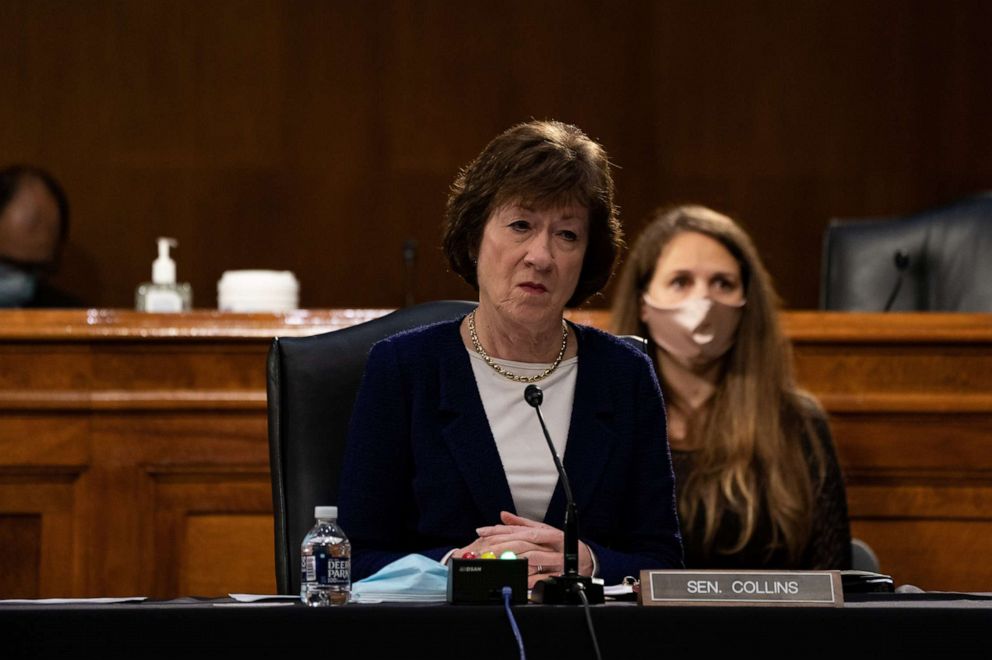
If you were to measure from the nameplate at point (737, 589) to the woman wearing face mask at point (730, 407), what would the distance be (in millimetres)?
1193

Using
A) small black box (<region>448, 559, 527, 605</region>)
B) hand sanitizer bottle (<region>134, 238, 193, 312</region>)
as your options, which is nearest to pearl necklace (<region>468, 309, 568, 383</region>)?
small black box (<region>448, 559, 527, 605</region>)

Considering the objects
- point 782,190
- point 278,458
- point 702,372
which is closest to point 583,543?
point 278,458

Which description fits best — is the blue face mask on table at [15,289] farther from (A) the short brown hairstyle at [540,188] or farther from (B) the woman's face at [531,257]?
(B) the woman's face at [531,257]

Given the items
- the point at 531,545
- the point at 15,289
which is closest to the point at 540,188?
the point at 531,545

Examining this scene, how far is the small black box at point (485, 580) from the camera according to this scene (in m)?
1.32

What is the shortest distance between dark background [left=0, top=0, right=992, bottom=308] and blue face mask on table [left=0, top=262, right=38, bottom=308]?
1.48 meters

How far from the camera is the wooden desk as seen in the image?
2900 mm

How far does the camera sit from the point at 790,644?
125cm

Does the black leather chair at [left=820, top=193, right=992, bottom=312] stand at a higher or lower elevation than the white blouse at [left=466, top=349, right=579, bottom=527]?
higher

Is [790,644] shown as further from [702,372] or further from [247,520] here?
[247,520]

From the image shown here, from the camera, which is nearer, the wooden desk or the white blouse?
the white blouse

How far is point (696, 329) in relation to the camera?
2742 millimetres

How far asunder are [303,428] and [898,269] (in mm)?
2091

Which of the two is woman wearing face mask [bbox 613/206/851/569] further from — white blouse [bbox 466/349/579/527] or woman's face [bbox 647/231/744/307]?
white blouse [bbox 466/349/579/527]
